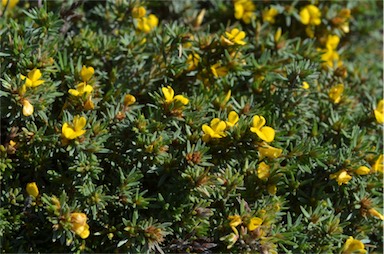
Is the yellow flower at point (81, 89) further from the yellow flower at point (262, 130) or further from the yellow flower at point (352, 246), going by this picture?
the yellow flower at point (352, 246)

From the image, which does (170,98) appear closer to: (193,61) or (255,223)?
(193,61)

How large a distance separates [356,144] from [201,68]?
83cm

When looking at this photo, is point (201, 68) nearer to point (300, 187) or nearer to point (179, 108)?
point (179, 108)

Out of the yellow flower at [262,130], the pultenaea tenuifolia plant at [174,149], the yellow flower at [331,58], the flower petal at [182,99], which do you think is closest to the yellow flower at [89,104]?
the pultenaea tenuifolia plant at [174,149]

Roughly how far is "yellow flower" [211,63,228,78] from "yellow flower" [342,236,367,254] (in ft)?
3.18

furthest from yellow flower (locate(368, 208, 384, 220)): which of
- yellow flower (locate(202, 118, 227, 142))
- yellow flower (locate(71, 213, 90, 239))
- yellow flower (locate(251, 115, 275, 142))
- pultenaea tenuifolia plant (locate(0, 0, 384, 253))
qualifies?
yellow flower (locate(71, 213, 90, 239))

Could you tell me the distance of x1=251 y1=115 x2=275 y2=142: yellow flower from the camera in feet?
7.51

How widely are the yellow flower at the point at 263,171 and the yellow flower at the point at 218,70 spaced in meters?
0.55

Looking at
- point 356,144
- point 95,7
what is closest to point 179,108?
point 356,144

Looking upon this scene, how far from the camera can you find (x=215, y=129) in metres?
2.36

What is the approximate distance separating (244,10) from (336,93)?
→ 90 cm

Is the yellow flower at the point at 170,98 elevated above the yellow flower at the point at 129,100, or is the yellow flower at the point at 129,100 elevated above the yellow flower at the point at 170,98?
the yellow flower at the point at 170,98

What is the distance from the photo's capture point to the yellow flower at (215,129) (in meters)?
2.34

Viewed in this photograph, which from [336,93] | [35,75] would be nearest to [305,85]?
[336,93]
